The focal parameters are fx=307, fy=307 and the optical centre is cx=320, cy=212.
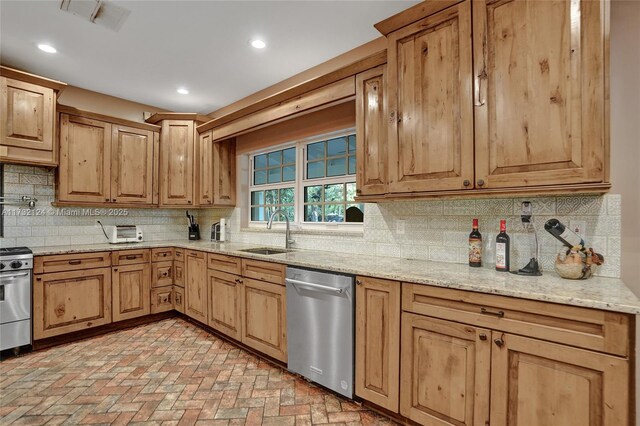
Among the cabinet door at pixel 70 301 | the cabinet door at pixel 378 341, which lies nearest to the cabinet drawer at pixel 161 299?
the cabinet door at pixel 70 301

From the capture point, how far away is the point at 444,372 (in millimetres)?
1603

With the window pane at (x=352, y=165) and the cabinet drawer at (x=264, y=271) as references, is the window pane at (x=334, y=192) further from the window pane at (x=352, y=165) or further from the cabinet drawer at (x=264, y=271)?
the cabinet drawer at (x=264, y=271)

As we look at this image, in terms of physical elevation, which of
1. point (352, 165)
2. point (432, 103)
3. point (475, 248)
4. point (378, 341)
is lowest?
point (378, 341)

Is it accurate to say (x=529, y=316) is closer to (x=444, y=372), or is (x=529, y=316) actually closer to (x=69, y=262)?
(x=444, y=372)

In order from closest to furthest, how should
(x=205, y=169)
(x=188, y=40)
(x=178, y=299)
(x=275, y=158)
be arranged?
(x=188, y=40), (x=178, y=299), (x=275, y=158), (x=205, y=169)

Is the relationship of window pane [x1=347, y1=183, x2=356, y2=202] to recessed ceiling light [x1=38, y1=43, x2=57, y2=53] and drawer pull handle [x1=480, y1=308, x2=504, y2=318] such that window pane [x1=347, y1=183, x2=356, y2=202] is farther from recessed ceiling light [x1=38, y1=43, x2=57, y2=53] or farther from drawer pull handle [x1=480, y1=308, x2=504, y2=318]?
recessed ceiling light [x1=38, y1=43, x2=57, y2=53]

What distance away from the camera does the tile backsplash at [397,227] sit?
172 centimetres

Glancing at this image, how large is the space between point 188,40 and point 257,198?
1.95 m

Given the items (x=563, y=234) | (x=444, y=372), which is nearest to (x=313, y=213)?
(x=444, y=372)

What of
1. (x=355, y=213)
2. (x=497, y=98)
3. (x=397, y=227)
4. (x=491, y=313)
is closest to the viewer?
(x=491, y=313)

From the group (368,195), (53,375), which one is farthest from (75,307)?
(368,195)

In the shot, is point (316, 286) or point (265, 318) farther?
point (265, 318)

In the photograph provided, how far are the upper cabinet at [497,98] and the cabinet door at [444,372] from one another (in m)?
Result: 0.81

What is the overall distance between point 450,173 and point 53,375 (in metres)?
3.28
